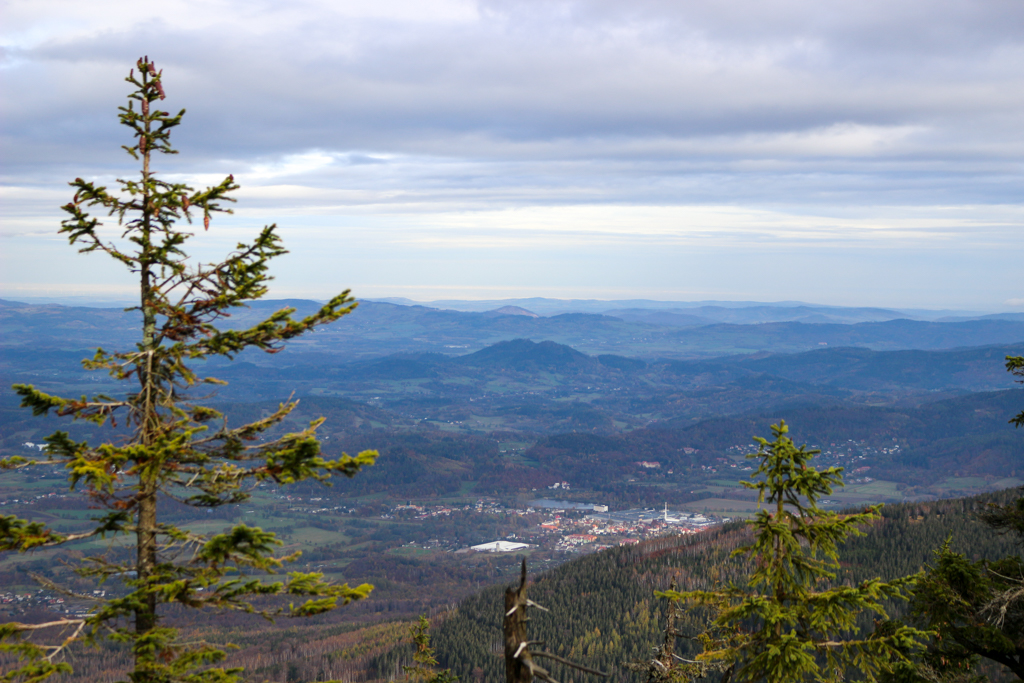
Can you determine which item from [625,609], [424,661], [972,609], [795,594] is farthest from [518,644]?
[625,609]

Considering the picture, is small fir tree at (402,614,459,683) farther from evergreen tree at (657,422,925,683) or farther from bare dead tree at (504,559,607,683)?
bare dead tree at (504,559,607,683)

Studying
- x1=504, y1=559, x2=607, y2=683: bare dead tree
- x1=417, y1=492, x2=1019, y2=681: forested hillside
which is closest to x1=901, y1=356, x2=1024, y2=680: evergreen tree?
x1=504, y1=559, x2=607, y2=683: bare dead tree

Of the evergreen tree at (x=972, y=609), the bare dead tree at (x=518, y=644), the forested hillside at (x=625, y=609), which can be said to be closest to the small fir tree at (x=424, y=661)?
the evergreen tree at (x=972, y=609)

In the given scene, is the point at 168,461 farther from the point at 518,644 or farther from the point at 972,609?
the point at 972,609

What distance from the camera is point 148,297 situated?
16703mm

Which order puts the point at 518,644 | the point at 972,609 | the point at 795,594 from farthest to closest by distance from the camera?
the point at 972,609 < the point at 795,594 < the point at 518,644

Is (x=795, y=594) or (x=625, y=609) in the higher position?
(x=795, y=594)

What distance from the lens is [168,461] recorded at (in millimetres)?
15977

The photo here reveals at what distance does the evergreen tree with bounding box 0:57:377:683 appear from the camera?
47.6 ft

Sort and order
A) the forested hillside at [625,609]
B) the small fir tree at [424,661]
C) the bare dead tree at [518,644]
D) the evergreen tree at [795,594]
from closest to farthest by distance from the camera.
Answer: the bare dead tree at [518,644]
the evergreen tree at [795,594]
the small fir tree at [424,661]
the forested hillside at [625,609]

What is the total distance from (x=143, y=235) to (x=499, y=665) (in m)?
161

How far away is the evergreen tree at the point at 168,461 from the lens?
1452 centimetres

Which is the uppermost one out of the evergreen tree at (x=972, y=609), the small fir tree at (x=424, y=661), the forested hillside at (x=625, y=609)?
the evergreen tree at (x=972, y=609)

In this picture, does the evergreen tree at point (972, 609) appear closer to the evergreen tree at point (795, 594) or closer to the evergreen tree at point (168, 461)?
the evergreen tree at point (795, 594)
